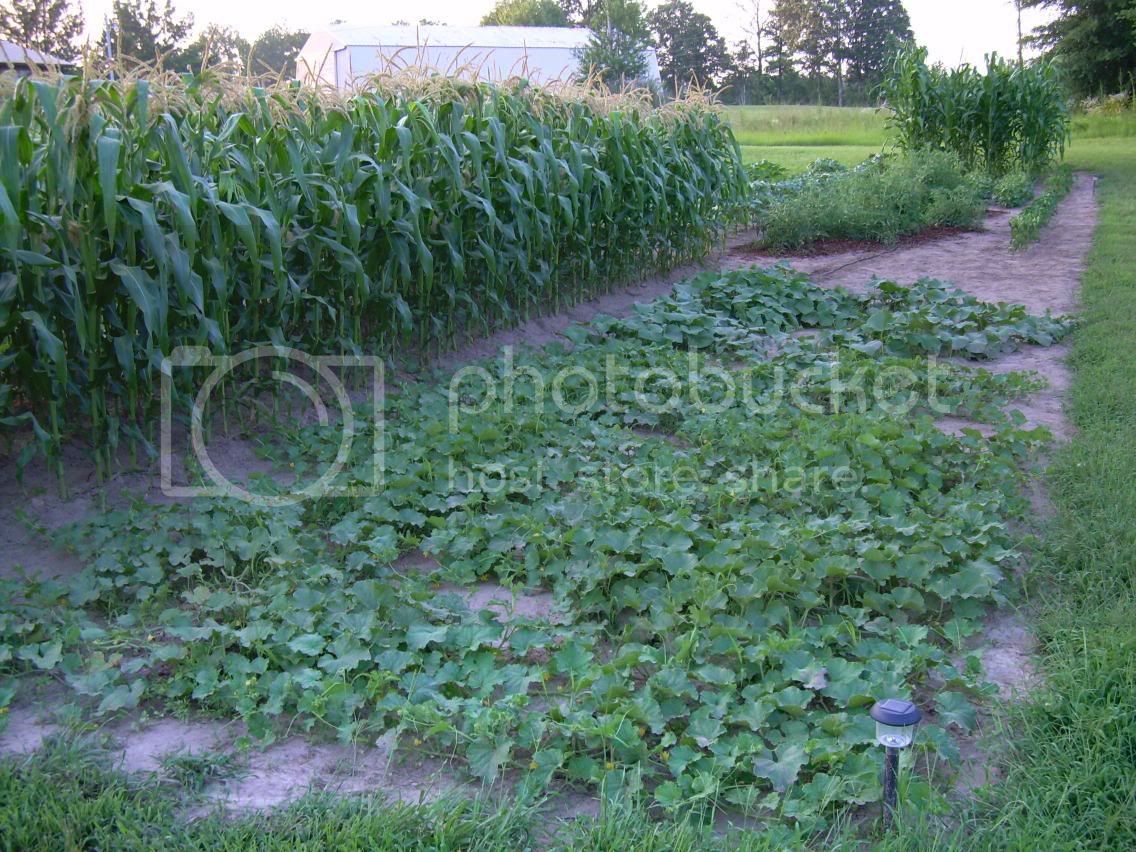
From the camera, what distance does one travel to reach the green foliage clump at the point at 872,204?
9.77 metres

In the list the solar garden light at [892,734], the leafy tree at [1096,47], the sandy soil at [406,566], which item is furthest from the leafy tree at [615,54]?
the solar garden light at [892,734]

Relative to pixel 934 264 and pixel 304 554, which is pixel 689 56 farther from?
pixel 304 554

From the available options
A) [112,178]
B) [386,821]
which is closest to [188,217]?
[112,178]

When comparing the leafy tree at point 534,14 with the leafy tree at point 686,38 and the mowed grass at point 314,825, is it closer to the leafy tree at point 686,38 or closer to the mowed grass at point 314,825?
the leafy tree at point 686,38

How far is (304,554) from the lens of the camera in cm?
355

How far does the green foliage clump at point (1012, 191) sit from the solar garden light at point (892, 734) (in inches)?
467

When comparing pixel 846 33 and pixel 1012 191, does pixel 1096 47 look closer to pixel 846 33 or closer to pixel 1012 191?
pixel 1012 191

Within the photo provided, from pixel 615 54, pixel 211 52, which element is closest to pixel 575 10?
pixel 615 54

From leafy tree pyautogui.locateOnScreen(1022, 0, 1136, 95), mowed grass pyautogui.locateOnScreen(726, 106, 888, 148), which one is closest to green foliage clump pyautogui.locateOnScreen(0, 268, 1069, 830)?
mowed grass pyautogui.locateOnScreen(726, 106, 888, 148)

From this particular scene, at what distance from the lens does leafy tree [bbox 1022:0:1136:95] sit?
25781 millimetres

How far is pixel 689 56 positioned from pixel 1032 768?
5110cm

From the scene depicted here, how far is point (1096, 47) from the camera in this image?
26.4 m

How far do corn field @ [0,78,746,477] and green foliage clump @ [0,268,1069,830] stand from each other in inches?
24.7

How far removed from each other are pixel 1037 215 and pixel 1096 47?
21095 mm
